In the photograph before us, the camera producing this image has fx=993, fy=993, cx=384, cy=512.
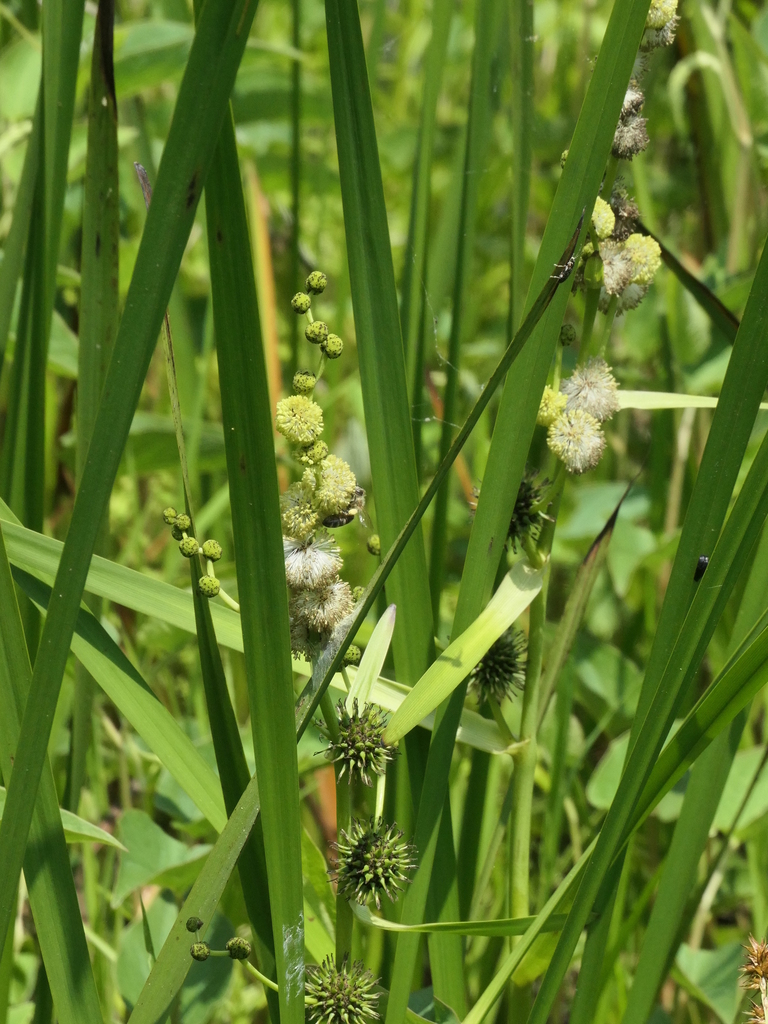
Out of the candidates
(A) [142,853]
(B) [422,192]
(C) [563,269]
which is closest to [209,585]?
(C) [563,269]

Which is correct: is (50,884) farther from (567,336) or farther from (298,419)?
(567,336)

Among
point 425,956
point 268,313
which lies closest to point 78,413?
point 425,956

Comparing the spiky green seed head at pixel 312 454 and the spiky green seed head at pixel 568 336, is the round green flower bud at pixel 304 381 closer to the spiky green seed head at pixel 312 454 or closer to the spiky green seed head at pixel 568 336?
the spiky green seed head at pixel 312 454

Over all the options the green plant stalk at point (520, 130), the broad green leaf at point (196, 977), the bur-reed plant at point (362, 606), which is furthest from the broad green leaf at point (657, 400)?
the broad green leaf at point (196, 977)

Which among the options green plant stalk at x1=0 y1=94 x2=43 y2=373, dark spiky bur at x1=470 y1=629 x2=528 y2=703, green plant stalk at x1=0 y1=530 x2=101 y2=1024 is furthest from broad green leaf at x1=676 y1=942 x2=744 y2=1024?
green plant stalk at x1=0 y1=94 x2=43 y2=373

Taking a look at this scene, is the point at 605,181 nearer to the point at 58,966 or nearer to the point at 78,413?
the point at 78,413

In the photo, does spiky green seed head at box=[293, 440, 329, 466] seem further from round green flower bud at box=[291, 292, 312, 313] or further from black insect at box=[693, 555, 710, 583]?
black insect at box=[693, 555, 710, 583]
